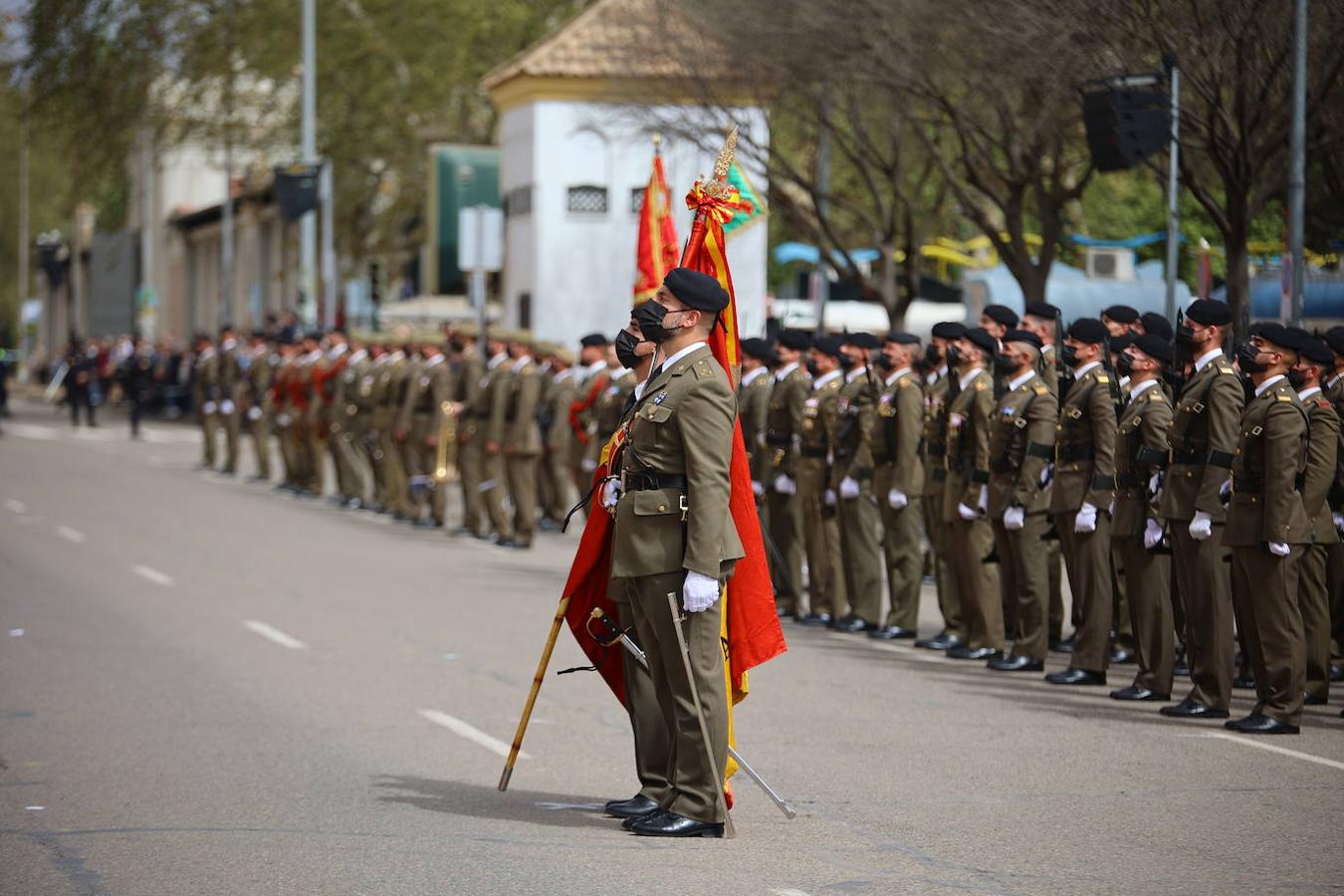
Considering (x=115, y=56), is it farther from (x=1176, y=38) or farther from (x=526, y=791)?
(x=526, y=791)

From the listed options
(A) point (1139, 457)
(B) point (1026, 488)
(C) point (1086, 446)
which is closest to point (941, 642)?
(B) point (1026, 488)

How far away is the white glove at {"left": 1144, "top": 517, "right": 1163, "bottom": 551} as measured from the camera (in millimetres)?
11844

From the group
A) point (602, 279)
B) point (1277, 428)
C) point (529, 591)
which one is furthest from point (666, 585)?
point (602, 279)

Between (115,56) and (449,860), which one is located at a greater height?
(115,56)

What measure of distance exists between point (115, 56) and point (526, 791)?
39.9 m

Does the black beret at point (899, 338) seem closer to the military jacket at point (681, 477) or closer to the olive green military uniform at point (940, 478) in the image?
the olive green military uniform at point (940, 478)

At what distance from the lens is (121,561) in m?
19.4

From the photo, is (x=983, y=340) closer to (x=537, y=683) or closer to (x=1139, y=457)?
(x=1139, y=457)

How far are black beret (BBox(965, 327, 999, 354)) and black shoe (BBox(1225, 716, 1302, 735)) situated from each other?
3514 mm

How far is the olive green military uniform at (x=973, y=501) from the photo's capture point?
1369cm

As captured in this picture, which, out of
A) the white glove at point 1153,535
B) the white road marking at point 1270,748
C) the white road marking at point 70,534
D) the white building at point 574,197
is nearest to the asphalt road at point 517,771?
the white road marking at point 1270,748

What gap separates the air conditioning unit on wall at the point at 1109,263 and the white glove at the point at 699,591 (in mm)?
25271

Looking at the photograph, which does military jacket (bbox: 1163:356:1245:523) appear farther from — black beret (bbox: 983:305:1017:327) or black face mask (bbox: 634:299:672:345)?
black face mask (bbox: 634:299:672:345)

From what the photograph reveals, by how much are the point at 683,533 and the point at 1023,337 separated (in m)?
5.49
